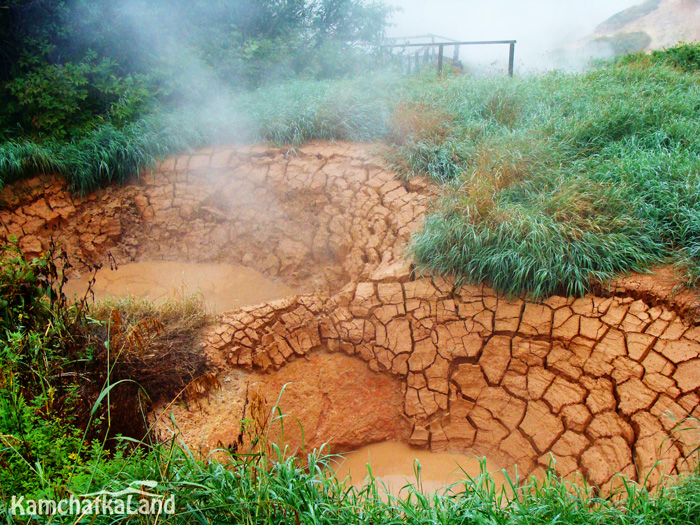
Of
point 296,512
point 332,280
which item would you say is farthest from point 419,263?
point 296,512

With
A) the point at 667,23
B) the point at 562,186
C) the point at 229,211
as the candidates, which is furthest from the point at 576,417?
the point at 667,23

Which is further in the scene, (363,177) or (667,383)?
(363,177)

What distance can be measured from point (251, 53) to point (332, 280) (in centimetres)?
442

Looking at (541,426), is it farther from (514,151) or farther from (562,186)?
(514,151)

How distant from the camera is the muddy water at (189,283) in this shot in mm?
4668

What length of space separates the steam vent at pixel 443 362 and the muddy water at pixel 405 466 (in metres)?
0.07

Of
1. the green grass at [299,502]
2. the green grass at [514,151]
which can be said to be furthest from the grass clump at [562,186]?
the green grass at [299,502]

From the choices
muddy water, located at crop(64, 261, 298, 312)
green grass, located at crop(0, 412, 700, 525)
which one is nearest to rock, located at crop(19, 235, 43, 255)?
muddy water, located at crop(64, 261, 298, 312)

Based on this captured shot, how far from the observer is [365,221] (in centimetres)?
475

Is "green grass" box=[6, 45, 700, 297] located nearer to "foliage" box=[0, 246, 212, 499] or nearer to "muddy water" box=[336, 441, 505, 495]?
"muddy water" box=[336, 441, 505, 495]

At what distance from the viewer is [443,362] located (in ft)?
12.0

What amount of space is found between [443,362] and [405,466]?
78 cm

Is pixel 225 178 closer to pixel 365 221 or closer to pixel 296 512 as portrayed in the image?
pixel 365 221

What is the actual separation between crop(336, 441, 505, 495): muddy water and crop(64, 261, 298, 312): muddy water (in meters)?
1.77
